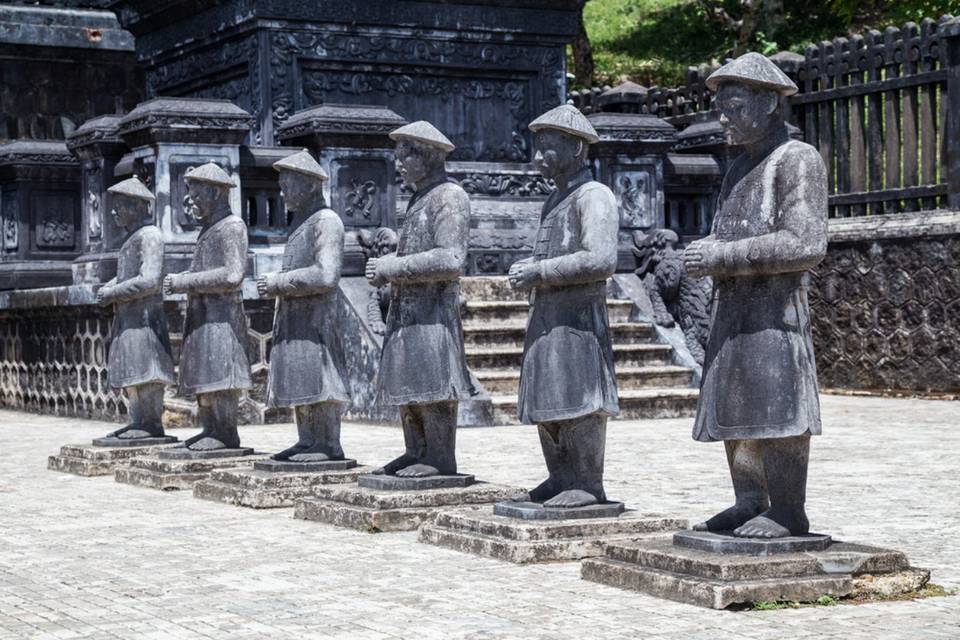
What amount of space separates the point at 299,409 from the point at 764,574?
4.38 metres

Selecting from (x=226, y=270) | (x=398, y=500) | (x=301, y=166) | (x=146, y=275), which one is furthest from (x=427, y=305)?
(x=146, y=275)

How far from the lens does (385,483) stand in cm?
913

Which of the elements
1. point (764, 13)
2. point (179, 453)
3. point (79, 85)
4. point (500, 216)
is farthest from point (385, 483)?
point (764, 13)

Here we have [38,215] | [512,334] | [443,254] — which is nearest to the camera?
→ [443,254]

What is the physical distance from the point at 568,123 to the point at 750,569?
8.33ft

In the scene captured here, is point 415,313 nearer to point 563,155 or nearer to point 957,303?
point 563,155

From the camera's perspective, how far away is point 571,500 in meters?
8.01

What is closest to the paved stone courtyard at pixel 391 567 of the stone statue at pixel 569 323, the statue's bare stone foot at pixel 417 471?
the statue's bare stone foot at pixel 417 471

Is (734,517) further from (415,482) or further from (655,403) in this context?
(655,403)

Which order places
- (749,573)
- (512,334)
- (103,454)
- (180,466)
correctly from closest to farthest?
(749,573) → (180,466) → (103,454) → (512,334)

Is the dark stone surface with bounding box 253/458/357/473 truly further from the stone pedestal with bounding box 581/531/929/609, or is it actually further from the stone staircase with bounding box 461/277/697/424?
the stone staircase with bounding box 461/277/697/424

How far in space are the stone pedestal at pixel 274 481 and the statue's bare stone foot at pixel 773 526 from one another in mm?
3433

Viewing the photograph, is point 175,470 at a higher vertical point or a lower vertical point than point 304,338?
lower

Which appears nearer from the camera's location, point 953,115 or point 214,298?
point 214,298
